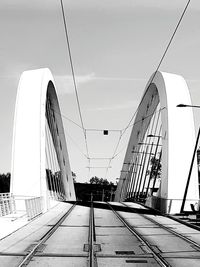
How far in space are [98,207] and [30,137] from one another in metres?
12.4

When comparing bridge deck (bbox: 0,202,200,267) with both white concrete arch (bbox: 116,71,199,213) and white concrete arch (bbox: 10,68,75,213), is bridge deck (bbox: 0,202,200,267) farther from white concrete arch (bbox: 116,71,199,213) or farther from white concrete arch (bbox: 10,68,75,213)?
white concrete arch (bbox: 116,71,199,213)

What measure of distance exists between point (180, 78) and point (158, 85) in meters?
2.14

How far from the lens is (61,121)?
53688 millimetres

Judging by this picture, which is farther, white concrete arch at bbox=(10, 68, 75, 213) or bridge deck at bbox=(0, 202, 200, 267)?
white concrete arch at bbox=(10, 68, 75, 213)

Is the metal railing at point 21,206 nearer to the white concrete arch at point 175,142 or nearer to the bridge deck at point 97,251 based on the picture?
the bridge deck at point 97,251

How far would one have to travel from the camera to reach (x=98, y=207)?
46.0m

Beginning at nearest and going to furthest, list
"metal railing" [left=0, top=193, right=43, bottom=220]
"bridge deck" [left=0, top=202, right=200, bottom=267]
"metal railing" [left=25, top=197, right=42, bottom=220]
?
"bridge deck" [left=0, top=202, right=200, bottom=267] → "metal railing" [left=0, top=193, right=43, bottom=220] → "metal railing" [left=25, top=197, right=42, bottom=220]

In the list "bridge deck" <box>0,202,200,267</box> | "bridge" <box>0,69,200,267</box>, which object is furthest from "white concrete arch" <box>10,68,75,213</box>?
"bridge deck" <box>0,202,200,267</box>

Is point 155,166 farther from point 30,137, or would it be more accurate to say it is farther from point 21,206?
point 21,206

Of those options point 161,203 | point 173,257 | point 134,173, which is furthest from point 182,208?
point 134,173

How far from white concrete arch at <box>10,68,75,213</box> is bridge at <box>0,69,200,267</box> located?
71mm

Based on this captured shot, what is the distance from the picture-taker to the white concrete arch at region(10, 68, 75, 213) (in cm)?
3409

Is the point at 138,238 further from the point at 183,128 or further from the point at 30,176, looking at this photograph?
the point at 183,128

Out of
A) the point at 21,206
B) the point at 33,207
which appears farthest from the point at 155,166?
the point at 33,207
